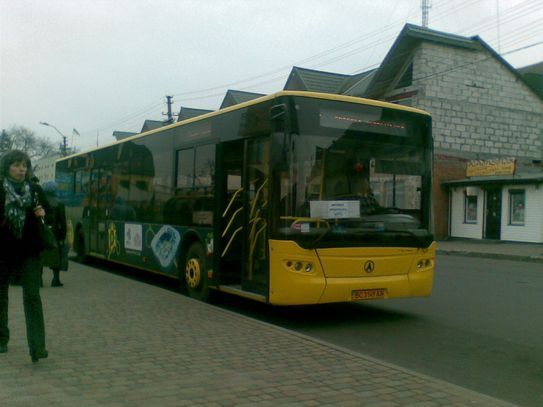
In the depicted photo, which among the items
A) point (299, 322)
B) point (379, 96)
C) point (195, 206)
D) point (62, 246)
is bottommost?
point (299, 322)

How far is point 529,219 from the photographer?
26.9 metres

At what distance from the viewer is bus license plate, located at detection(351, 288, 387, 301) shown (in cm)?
810

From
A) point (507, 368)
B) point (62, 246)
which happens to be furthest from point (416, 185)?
point (62, 246)

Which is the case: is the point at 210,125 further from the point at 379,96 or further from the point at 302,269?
the point at 379,96

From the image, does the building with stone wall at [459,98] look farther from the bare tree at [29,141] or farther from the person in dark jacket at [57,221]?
the bare tree at [29,141]

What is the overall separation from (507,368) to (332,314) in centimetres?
331

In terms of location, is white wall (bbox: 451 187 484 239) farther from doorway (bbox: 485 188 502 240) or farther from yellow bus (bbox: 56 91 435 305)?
yellow bus (bbox: 56 91 435 305)

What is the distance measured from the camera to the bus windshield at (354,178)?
780cm

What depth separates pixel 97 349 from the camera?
6051 millimetres

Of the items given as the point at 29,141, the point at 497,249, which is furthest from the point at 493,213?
the point at 29,141

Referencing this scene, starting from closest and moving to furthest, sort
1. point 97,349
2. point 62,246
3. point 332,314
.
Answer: point 97,349 → point 332,314 → point 62,246

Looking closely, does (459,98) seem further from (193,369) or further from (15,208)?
(15,208)

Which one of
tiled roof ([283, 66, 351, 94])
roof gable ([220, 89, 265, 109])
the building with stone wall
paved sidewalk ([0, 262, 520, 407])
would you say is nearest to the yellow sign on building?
the building with stone wall

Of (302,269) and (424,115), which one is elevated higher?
(424,115)
